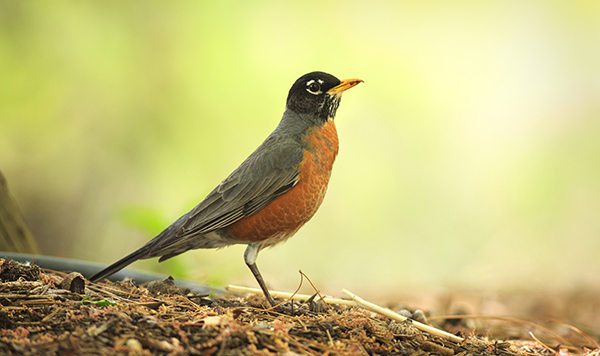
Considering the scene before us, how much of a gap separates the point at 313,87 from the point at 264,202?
116 cm

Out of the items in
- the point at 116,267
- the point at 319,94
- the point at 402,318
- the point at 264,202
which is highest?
the point at 319,94

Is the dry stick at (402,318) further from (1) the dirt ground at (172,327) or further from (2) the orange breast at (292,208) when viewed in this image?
(2) the orange breast at (292,208)

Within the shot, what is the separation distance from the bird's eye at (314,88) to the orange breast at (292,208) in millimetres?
533

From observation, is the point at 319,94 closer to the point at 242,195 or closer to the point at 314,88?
the point at 314,88

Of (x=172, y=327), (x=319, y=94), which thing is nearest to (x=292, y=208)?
(x=319, y=94)

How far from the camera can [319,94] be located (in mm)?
3963

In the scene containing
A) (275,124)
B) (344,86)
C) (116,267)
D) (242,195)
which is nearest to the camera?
(116,267)

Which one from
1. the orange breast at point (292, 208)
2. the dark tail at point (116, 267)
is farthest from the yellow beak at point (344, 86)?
the dark tail at point (116, 267)

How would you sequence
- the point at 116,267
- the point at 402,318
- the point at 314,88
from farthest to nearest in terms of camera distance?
1. the point at 314,88
2. the point at 116,267
3. the point at 402,318

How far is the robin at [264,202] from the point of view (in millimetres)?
3477

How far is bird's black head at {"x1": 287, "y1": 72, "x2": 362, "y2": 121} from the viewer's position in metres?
3.90

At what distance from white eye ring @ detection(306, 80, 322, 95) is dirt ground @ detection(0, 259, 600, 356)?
1.80 meters

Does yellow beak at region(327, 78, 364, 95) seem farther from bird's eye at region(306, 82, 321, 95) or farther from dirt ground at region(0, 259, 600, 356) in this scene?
dirt ground at region(0, 259, 600, 356)

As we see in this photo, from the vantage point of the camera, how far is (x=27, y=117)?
7660mm
